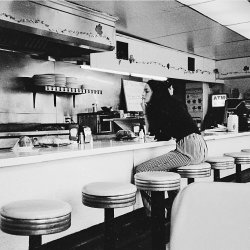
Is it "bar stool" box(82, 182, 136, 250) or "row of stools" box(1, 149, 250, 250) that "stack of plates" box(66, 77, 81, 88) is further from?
"bar stool" box(82, 182, 136, 250)

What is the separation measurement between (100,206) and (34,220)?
59 cm

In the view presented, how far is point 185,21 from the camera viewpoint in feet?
19.0

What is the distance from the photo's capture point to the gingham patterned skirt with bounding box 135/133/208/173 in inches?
147

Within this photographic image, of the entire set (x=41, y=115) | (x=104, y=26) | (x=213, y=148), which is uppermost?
(x=104, y=26)

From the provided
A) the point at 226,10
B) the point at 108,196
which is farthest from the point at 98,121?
the point at 108,196

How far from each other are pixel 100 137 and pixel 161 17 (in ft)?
6.86

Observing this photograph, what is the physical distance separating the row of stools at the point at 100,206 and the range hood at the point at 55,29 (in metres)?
2.18

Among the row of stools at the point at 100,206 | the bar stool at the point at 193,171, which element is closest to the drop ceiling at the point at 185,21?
the bar stool at the point at 193,171

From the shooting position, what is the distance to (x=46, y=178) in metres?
3.08

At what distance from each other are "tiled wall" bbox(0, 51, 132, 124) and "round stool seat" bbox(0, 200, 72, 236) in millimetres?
3857

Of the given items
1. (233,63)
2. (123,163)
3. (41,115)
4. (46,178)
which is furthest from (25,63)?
(233,63)

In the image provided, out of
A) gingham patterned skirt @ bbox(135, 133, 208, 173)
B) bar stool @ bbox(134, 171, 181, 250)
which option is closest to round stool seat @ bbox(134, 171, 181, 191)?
bar stool @ bbox(134, 171, 181, 250)

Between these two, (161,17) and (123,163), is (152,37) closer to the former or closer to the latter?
(161,17)

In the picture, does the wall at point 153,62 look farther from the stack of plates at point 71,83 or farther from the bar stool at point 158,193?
the bar stool at point 158,193
